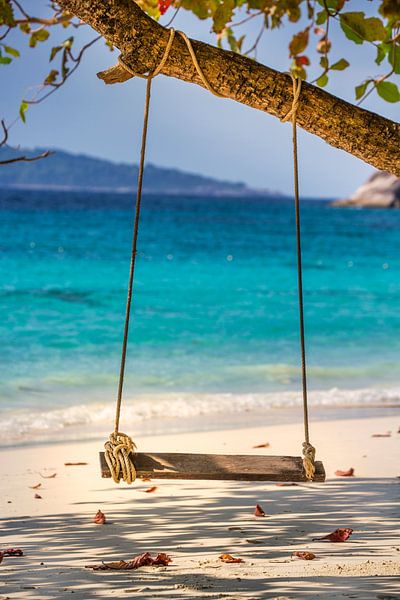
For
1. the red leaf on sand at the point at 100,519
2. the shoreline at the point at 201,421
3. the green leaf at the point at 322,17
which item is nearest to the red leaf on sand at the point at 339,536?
the red leaf on sand at the point at 100,519

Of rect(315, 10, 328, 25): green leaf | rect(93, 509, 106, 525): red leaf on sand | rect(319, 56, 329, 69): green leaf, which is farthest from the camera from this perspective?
rect(93, 509, 106, 525): red leaf on sand

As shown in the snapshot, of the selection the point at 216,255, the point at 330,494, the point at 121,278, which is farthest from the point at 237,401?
the point at 216,255

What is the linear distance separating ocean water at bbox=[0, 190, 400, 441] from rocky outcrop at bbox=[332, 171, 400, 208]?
32.5 m

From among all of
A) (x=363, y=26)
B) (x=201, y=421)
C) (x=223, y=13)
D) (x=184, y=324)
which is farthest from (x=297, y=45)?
(x=184, y=324)

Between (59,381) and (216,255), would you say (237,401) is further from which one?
(216,255)

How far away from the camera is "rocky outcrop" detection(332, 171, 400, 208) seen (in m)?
62.1

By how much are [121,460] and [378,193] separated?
61.9 meters

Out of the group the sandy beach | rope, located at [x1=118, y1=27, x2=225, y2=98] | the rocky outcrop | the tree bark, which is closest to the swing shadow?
the sandy beach

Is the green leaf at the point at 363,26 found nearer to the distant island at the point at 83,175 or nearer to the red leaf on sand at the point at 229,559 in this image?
the red leaf on sand at the point at 229,559

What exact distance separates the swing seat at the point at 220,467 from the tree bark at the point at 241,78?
97 centimetres

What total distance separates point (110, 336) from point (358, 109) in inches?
385

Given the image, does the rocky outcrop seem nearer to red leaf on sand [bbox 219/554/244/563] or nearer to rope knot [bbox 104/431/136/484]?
red leaf on sand [bbox 219/554/244/563]

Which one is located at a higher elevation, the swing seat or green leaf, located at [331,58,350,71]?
green leaf, located at [331,58,350,71]

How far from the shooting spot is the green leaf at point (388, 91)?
11.1 ft
